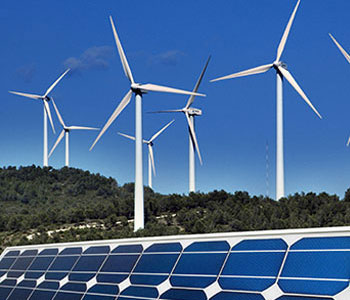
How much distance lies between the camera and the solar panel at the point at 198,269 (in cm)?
1880

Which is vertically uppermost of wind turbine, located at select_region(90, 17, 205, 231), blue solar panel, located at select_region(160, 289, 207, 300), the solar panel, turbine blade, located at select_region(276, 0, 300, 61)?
turbine blade, located at select_region(276, 0, 300, 61)

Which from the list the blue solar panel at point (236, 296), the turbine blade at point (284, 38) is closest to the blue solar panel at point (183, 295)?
the blue solar panel at point (236, 296)

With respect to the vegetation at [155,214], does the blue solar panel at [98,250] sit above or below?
below

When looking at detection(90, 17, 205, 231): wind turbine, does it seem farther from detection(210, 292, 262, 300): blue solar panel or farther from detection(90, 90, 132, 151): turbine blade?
detection(210, 292, 262, 300): blue solar panel

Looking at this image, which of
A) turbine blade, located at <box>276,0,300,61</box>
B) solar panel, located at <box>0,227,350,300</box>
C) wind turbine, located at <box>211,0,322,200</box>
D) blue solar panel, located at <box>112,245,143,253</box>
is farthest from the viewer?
turbine blade, located at <box>276,0,300,61</box>

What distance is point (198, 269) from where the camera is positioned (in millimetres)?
22094

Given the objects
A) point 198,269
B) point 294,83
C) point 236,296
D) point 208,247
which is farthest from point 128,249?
point 294,83

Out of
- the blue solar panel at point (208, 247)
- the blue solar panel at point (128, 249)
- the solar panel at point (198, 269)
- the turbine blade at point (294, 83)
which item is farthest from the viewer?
the turbine blade at point (294, 83)

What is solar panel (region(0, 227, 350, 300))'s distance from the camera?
1880cm

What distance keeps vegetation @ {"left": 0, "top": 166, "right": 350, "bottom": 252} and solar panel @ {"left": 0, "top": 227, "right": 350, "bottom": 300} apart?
110ft

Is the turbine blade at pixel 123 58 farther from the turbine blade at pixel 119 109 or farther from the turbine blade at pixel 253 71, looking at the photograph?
the turbine blade at pixel 253 71

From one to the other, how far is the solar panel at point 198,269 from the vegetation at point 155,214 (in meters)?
Result: 33.4

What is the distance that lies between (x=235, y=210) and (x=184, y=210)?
33.3 feet

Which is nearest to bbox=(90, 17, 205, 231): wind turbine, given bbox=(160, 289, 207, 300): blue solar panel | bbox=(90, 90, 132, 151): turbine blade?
bbox=(90, 90, 132, 151): turbine blade
